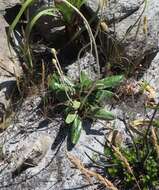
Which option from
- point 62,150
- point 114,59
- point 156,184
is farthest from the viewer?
point 114,59

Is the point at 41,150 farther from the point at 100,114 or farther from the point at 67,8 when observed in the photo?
the point at 67,8

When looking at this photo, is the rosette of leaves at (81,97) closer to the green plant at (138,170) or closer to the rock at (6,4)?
the green plant at (138,170)

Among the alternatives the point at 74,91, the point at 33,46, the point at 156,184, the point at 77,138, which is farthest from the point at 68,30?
the point at 156,184

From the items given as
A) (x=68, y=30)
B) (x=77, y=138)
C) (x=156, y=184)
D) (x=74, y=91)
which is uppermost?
(x=68, y=30)

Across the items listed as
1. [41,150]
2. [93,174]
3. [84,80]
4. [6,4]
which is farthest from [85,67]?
[93,174]

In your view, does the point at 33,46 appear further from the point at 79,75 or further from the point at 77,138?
the point at 77,138

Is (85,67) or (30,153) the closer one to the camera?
(30,153)

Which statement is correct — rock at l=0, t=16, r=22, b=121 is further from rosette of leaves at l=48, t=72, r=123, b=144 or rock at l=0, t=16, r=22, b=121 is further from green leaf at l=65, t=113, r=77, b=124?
green leaf at l=65, t=113, r=77, b=124
